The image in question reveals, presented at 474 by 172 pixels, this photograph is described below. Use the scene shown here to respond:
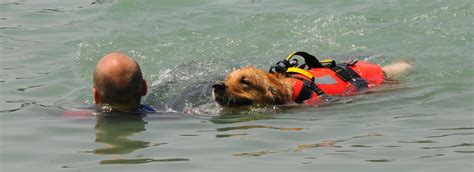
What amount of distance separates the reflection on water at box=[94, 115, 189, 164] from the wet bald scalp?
0.15 metres

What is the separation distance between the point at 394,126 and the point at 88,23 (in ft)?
19.4

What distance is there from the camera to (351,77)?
7590 mm

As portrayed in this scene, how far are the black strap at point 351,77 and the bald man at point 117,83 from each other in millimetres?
2064

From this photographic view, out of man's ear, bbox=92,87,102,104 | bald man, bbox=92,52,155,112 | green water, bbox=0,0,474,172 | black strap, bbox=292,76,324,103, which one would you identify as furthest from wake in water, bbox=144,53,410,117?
→ man's ear, bbox=92,87,102,104

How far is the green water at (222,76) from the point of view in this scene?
5048 mm

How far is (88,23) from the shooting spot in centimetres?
1085

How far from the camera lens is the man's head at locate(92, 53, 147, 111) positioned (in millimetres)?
6098

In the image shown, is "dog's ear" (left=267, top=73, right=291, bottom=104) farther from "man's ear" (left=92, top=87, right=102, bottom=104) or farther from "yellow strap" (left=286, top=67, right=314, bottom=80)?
"man's ear" (left=92, top=87, right=102, bottom=104)

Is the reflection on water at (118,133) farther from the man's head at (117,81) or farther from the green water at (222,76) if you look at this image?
the man's head at (117,81)

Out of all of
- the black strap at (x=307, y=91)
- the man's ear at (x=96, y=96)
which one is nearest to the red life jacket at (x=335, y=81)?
the black strap at (x=307, y=91)

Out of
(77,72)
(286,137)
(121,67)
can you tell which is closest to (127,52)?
(77,72)

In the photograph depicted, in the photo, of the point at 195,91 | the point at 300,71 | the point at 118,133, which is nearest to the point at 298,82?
the point at 300,71

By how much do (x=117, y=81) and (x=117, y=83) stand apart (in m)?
0.02

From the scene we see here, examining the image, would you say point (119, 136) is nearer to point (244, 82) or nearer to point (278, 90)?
point (244, 82)
